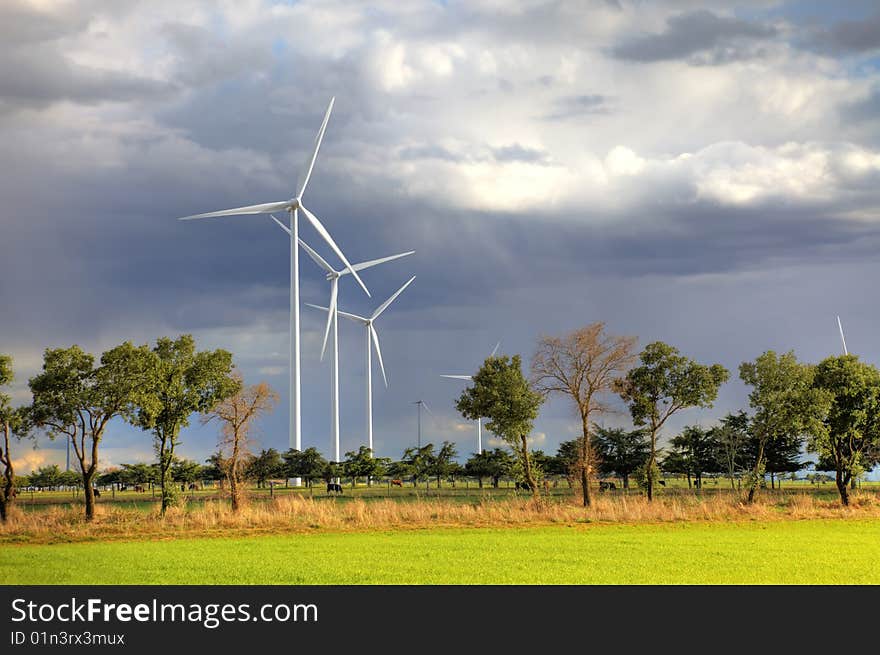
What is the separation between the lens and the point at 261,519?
42969 mm

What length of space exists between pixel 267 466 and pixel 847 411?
6258 cm

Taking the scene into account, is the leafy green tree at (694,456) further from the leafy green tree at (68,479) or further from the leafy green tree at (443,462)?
the leafy green tree at (68,479)

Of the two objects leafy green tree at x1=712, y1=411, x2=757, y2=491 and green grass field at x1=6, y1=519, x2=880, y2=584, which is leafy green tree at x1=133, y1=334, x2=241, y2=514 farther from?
leafy green tree at x1=712, y1=411, x2=757, y2=491

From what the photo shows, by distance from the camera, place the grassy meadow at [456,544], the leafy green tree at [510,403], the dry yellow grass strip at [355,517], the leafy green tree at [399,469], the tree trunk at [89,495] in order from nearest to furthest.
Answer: the grassy meadow at [456,544], the dry yellow grass strip at [355,517], the tree trunk at [89,495], the leafy green tree at [510,403], the leafy green tree at [399,469]

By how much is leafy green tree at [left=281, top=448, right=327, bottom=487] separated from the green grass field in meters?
56.1

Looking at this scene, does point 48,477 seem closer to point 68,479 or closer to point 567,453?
point 68,479

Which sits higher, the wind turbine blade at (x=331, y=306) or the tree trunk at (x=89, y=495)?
the wind turbine blade at (x=331, y=306)

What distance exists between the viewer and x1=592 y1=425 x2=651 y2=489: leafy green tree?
9246 centimetres

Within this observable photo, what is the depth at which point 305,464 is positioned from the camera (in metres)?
98.2

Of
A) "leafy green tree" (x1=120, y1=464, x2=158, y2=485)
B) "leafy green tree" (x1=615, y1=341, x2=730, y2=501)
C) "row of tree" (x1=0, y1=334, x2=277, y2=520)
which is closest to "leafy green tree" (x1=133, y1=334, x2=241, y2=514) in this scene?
"row of tree" (x1=0, y1=334, x2=277, y2=520)

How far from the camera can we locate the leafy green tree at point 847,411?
62.9 metres

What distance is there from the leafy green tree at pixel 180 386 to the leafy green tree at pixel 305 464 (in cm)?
4085

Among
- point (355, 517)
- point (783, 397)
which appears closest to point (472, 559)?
point (355, 517)

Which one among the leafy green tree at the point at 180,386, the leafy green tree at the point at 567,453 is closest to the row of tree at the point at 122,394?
the leafy green tree at the point at 180,386
